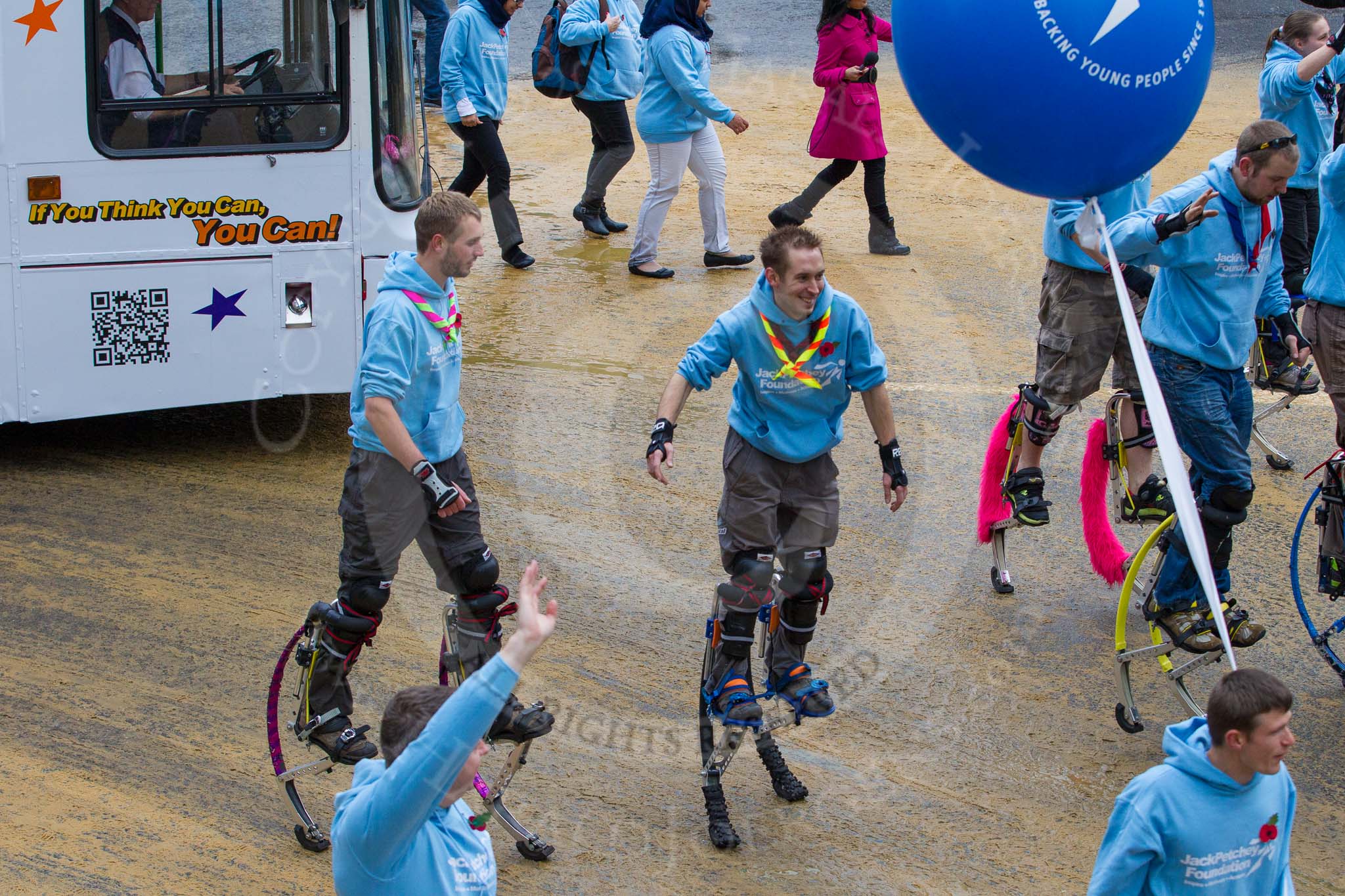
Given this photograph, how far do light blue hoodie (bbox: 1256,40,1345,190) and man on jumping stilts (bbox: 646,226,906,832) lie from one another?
15.7ft

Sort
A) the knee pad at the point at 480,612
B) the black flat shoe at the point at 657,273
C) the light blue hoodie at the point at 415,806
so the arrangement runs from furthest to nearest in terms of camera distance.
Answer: the black flat shoe at the point at 657,273
the knee pad at the point at 480,612
the light blue hoodie at the point at 415,806

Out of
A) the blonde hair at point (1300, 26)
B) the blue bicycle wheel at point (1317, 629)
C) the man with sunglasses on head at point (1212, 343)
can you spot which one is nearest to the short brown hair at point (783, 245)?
the man with sunglasses on head at point (1212, 343)

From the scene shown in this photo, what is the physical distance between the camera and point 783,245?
4625 millimetres

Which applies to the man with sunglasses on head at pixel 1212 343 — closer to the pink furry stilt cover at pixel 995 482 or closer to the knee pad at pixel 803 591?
the pink furry stilt cover at pixel 995 482

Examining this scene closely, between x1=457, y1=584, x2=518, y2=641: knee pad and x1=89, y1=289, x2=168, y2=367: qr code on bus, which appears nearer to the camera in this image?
x1=457, y1=584, x2=518, y2=641: knee pad

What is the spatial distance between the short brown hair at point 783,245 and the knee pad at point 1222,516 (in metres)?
1.87

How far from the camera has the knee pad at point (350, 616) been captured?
182 inches

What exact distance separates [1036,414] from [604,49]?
568cm

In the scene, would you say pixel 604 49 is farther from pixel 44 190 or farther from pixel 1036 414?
pixel 1036 414

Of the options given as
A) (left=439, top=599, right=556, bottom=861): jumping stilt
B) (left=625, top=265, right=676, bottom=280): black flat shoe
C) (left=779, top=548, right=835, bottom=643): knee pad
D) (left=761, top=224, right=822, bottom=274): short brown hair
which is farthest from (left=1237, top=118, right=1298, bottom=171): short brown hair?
(left=625, top=265, right=676, bottom=280): black flat shoe

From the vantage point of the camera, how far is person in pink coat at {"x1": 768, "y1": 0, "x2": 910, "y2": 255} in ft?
34.7

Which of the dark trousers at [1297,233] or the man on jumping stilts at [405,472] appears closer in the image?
the man on jumping stilts at [405,472]

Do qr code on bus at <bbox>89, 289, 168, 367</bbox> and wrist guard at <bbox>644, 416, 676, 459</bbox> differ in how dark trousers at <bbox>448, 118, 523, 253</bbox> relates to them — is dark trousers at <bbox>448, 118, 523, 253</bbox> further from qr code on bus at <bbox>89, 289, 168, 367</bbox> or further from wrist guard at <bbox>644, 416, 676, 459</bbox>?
wrist guard at <bbox>644, 416, 676, 459</bbox>

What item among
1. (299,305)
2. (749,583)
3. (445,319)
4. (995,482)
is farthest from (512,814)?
(299,305)
